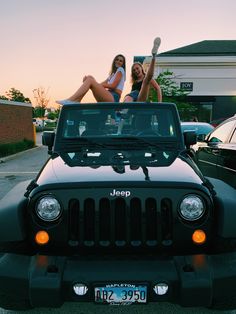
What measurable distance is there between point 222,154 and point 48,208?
3425 millimetres

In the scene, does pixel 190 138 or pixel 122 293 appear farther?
pixel 190 138

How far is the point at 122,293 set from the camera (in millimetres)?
2408

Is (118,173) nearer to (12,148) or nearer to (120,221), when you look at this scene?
(120,221)

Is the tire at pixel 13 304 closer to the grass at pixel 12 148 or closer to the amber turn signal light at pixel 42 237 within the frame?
the amber turn signal light at pixel 42 237

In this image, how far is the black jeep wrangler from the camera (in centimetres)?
240

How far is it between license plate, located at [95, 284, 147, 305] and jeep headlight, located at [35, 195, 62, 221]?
575 mm

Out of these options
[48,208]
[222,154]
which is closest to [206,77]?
[222,154]

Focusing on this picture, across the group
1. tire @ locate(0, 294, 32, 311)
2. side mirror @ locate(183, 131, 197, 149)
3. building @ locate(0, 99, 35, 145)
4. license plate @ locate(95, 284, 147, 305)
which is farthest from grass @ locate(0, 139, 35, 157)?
license plate @ locate(95, 284, 147, 305)

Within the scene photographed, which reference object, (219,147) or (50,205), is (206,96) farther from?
(50,205)

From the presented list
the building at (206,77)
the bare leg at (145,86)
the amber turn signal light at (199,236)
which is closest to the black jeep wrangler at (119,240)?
the amber turn signal light at (199,236)

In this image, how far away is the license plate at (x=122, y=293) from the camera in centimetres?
240

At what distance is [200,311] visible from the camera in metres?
3.00

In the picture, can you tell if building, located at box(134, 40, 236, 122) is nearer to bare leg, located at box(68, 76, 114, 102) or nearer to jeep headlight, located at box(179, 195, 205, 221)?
bare leg, located at box(68, 76, 114, 102)

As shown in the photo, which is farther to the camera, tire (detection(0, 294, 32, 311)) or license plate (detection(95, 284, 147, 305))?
tire (detection(0, 294, 32, 311))
